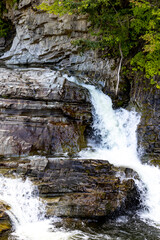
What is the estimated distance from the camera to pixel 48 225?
526cm

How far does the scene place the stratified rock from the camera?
5.77 m


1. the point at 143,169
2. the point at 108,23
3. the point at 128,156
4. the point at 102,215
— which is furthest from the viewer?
the point at 108,23

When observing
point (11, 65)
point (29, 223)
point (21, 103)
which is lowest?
point (29, 223)

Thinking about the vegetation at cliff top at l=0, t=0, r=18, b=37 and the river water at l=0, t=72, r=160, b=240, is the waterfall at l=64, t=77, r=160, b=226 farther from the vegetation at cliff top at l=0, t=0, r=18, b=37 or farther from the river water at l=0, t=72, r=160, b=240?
the vegetation at cliff top at l=0, t=0, r=18, b=37

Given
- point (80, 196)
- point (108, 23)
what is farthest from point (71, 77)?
point (80, 196)

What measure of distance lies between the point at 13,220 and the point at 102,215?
2281mm

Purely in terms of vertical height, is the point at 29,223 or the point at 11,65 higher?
the point at 11,65

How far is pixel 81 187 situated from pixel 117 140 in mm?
3486

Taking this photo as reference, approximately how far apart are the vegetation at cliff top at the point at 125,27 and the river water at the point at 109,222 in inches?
127

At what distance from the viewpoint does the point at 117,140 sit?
9.07m

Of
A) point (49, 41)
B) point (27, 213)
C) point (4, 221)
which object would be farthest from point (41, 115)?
point (49, 41)

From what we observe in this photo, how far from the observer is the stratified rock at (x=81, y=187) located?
5770 millimetres

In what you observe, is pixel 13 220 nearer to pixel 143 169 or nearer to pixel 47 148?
pixel 47 148

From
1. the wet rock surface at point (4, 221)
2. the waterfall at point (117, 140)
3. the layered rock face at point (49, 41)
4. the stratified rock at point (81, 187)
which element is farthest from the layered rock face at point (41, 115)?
the layered rock face at point (49, 41)
